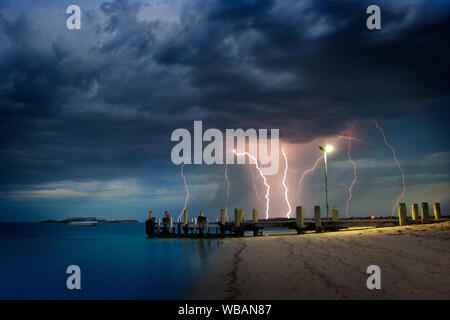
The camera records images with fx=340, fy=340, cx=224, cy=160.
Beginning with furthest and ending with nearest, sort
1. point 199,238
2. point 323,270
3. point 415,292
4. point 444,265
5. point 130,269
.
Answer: point 199,238
point 130,269
point 323,270
point 444,265
point 415,292

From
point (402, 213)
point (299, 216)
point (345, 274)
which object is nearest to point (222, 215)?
point (299, 216)

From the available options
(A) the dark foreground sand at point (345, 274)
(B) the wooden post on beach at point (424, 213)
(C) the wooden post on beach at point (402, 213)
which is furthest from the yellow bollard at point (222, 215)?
(A) the dark foreground sand at point (345, 274)

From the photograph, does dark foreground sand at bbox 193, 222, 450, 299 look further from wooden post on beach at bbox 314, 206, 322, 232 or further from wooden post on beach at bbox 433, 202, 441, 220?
wooden post on beach at bbox 433, 202, 441, 220

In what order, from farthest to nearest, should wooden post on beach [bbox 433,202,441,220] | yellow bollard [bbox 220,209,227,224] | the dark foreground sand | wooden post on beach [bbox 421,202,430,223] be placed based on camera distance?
1. yellow bollard [bbox 220,209,227,224]
2. wooden post on beach [bbox 433,202,441,220]
3. wooden post on beach [bbox 421,202,430,223]
4. the dark foreground sand

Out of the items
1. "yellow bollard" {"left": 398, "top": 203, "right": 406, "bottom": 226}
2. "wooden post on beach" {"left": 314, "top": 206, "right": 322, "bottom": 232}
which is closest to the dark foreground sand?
"yellow bollard" {"left": 398, "top": 203, "right": 406, "bottom": 226}

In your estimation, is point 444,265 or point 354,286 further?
point 444,265

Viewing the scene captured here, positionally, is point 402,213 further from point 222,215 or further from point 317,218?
point 222,215
